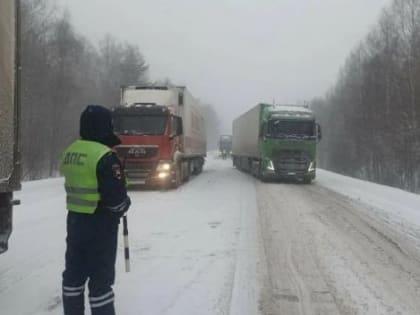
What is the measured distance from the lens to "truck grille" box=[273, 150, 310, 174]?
23609 mm

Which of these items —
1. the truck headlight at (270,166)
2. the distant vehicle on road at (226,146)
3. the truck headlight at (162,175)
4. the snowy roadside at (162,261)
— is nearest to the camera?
the snowy roadside at (162,261)

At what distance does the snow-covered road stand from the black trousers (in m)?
0.91

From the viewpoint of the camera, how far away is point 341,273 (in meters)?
7.76

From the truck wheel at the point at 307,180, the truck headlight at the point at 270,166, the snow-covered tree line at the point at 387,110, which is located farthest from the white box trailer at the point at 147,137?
the snow-covered tree line at the point at 387,110

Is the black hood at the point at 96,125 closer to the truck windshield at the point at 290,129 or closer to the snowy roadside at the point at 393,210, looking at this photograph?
the snowy roadside at the point at 393,210

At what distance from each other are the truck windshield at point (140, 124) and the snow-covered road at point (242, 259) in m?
4.16

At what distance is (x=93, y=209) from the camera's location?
15.7 ft

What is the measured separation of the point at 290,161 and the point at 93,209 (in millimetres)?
19353

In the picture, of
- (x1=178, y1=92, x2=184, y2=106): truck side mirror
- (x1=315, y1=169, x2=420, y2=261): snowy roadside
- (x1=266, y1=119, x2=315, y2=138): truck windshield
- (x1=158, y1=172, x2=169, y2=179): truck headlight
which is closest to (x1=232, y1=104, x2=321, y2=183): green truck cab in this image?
(x1=266, y1=119, x2=315, y2=138): truck windshield

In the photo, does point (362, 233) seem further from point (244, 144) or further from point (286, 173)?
point (244, 144)

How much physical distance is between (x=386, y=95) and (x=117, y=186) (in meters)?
51.3

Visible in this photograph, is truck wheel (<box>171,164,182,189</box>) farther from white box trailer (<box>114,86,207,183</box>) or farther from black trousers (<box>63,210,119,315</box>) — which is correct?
black trousers (<box>63,210,119,315</box>)

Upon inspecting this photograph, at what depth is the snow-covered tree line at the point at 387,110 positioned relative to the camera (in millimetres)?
42188

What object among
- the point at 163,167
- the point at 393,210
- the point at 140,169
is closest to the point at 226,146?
the point at 163,167
